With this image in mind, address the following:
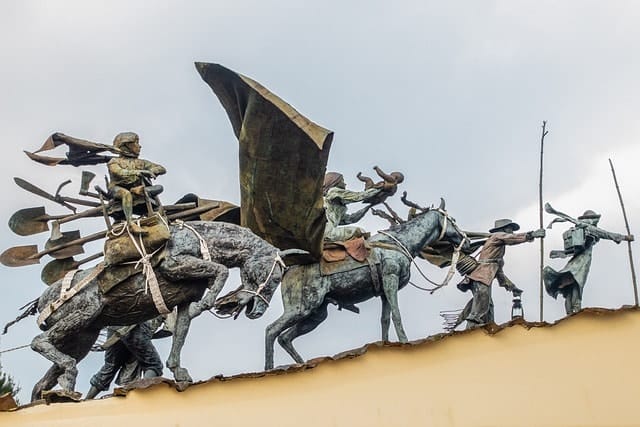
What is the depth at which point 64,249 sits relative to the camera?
11711 millimetres

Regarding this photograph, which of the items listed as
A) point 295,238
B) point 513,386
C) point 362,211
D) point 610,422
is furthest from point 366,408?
point 362,211

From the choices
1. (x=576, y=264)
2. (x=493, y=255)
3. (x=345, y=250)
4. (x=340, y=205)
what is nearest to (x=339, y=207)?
(x=340, y=205)

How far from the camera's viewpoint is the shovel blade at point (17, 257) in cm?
1168

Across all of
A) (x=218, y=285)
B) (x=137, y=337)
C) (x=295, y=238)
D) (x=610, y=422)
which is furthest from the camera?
(x=295, y=238)

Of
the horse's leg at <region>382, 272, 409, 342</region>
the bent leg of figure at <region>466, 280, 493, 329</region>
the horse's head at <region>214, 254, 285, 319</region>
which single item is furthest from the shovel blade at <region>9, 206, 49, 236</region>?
the bent leg of figure at <region>466, 280, 493, 329</region>

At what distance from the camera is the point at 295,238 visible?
→ 12.6 metres

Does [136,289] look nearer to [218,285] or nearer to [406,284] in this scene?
[218,285]

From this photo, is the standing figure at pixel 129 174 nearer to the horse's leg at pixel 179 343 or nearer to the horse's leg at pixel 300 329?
the horse's leg at pixel 179 343

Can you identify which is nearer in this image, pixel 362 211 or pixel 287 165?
pixel 287 165

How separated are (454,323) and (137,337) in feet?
9.75

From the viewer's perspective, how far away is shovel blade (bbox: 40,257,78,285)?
11.7m

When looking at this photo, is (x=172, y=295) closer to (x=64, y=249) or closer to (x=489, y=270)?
(x=64, y=249)

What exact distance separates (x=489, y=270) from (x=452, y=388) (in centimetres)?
374

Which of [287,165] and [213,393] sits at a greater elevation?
[287,165]
